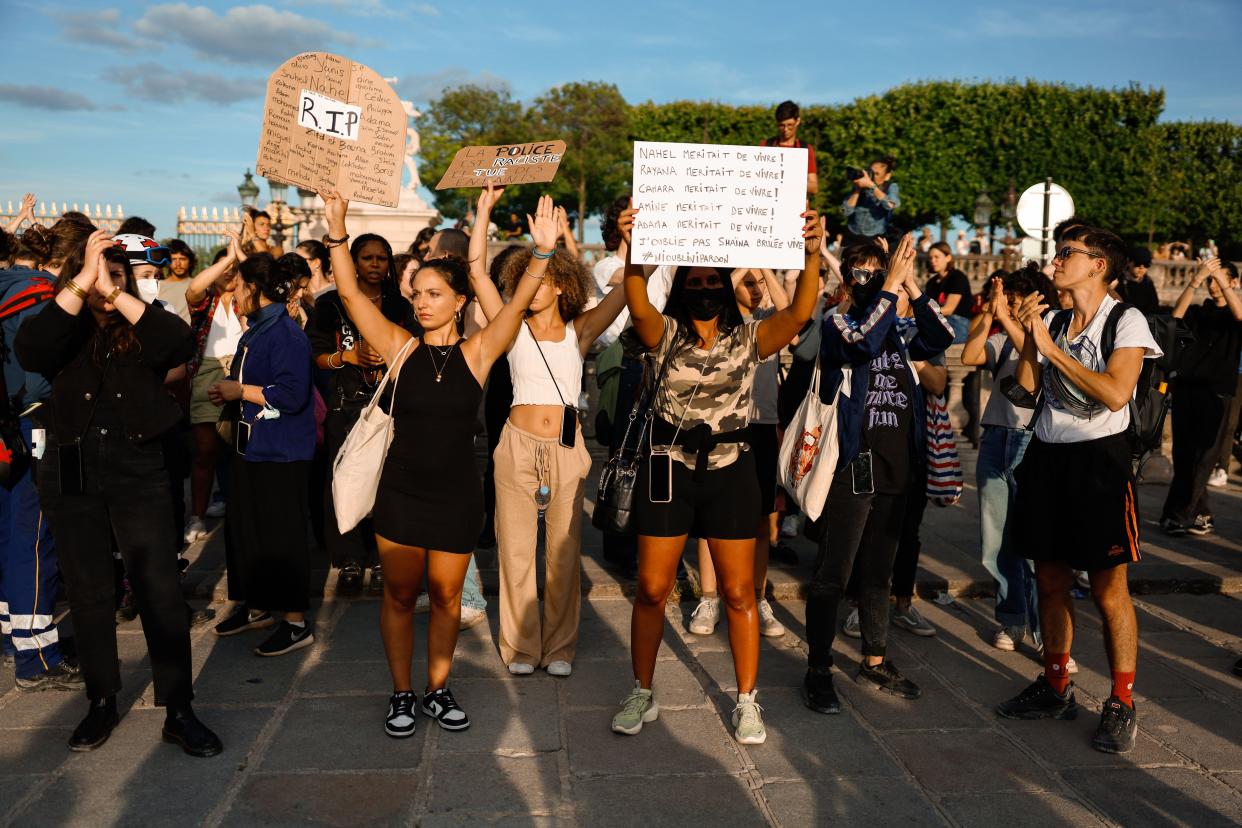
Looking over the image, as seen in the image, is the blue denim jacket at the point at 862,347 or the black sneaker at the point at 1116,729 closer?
the black sneaker at the point at 1116,729

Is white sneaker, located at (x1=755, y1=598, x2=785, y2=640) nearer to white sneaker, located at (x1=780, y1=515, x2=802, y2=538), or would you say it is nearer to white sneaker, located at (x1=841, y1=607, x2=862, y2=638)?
white sneaker, located at (x1=841, y1=607, x2=862, y2=638)

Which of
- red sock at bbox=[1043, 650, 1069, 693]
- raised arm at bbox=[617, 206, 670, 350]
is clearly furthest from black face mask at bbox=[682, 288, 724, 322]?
red sock at bbox=[1043, 650, 1069, 693]

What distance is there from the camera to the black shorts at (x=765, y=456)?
16.8ft

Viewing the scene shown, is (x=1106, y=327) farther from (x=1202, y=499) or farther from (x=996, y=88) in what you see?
(x=996, y=88)

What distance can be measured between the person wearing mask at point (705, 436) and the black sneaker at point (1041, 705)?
3.84ft

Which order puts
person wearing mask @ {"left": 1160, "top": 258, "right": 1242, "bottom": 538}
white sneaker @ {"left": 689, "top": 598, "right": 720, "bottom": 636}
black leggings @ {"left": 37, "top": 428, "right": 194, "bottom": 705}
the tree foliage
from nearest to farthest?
black leggings @ {"left": 37, "top": 428, "right": 194, "bottom": 705} → white sneaker @ {"left": 689, "top": 598, "right": 720, "bottom": 636} → person wearing mask @ {"left": 1160, "top": 258, "right": 1242, "bottom": 538} → the tree foliage

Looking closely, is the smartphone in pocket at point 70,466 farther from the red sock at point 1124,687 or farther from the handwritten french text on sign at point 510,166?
the red sock at point 1124,687

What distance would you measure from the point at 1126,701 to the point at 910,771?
1016 mm

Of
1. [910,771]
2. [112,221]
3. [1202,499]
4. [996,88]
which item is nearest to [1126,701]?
[910,771]

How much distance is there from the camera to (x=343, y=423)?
18.4ft

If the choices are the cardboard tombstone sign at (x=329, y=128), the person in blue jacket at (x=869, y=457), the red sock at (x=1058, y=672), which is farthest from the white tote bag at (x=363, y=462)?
the red sock at (x=1058, y=672)

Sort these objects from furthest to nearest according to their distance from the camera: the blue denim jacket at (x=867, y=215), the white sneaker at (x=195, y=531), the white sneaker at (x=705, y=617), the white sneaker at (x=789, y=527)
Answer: the blue denim jacket at (x=867, y=215)
the white sneaker at (x=789, y=527)
the white sneaker at (x=195, y=531)
the white sneaker at (x=705, y=617)

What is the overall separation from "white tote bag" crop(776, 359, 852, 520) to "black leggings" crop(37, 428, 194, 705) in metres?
2.60

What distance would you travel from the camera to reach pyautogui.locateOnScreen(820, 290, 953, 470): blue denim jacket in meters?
4.22
